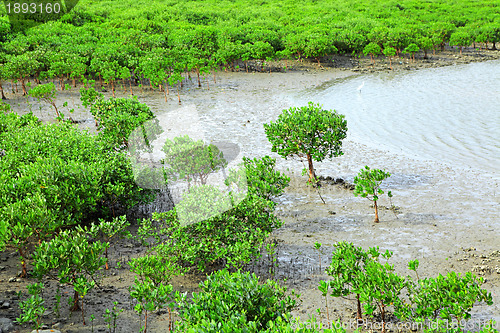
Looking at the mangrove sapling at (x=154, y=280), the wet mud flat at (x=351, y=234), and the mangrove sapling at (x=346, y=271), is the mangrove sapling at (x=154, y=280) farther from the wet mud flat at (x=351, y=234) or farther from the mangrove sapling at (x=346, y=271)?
the mangrove sapling at (x=346, y=271)

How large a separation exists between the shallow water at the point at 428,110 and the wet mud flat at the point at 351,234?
224 centimetres

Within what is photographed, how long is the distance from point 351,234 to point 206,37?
41.1 m

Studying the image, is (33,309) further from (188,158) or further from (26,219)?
(188,158)

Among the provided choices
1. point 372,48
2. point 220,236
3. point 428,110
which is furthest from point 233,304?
point 372,48

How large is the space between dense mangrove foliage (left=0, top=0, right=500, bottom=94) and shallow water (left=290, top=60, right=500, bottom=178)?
905 cm

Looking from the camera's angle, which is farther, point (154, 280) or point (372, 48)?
point (372, 48)

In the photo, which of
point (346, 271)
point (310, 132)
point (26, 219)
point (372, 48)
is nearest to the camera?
point (346, 271)

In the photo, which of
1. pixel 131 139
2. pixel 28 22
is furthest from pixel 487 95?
pixel 28 22

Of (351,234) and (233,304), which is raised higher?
(233,304)

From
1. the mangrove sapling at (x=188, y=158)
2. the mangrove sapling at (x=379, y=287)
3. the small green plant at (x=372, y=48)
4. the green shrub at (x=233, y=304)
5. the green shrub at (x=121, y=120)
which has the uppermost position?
the small green plant at (x=372, y=48)

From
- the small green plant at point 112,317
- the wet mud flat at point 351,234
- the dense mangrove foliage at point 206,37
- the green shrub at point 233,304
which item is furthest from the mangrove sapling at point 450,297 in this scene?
the dense mangrove foliage at point 206,37

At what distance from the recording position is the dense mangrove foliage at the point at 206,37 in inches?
1535

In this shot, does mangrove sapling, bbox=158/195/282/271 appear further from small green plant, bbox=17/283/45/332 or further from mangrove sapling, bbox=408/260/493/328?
mangrove sapling, bbox=408/260/493/328

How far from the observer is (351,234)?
15.2m
